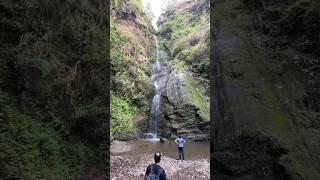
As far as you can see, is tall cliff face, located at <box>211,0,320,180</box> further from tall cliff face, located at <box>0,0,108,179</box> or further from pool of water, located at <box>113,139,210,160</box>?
pool of water, located at <box>113,139,210,160</box>

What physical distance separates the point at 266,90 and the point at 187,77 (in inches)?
744

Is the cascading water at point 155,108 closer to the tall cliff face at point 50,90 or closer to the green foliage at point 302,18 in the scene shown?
the tall cliff face at point 50,90

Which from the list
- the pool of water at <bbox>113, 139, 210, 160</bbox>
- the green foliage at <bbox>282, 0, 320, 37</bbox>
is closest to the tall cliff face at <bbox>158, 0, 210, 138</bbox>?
the pool of water at <bbox>113, 139, 210, 160</bbox>

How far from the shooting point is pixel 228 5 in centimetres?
554

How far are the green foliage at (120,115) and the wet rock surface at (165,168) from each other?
220 inches

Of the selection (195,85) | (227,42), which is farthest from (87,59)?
(195,85)

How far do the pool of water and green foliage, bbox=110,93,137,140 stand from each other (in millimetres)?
1196

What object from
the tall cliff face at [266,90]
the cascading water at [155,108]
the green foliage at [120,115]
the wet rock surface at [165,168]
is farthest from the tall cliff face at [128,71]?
the tall cliff face at [266,90]

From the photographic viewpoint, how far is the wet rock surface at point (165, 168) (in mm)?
11234

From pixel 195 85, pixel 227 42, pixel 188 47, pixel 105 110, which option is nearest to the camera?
pixel 227 42

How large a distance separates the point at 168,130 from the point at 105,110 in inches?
567

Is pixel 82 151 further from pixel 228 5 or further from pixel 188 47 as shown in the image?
pixel 188 47

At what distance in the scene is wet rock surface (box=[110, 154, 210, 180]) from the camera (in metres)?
11.2

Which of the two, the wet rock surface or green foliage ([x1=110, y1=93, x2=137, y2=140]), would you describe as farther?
green foliage ([x1=110, y1=93, x2=137, y2=140])
